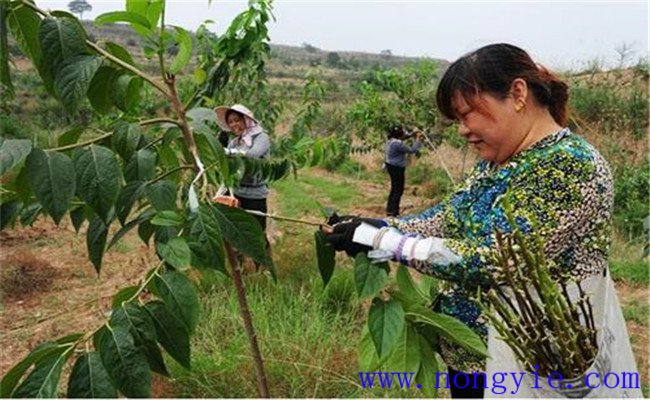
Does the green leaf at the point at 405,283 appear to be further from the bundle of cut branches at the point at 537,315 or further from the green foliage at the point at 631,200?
the green foliage at the point at 631,200

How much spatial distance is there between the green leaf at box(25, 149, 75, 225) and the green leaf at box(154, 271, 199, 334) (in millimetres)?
179

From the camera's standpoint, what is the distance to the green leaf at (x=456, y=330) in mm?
1070

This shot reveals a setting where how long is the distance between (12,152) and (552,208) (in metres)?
0.95

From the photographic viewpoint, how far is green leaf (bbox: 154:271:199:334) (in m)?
0.89

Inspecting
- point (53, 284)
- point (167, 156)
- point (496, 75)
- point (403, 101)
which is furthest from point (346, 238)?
point (403, 101)

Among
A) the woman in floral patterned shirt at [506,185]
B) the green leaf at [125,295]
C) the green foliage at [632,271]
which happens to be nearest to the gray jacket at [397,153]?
the green foliage at [632,271]

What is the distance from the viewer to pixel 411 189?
10.8 m

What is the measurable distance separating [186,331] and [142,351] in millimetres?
68

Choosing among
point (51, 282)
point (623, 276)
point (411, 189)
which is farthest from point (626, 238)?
point (51, 282)

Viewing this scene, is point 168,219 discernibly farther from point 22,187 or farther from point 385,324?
point 385,324

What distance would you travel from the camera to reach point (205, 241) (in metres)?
0.93

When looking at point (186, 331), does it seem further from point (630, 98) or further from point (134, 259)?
point (630, 98)

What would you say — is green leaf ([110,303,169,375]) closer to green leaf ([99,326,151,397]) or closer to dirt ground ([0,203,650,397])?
green leaf ([99,326,151,397])

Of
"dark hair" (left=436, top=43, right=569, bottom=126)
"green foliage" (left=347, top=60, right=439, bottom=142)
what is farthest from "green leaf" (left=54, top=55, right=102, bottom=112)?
"green foliage" (left=347, top=60, right=439, bottom=142)
